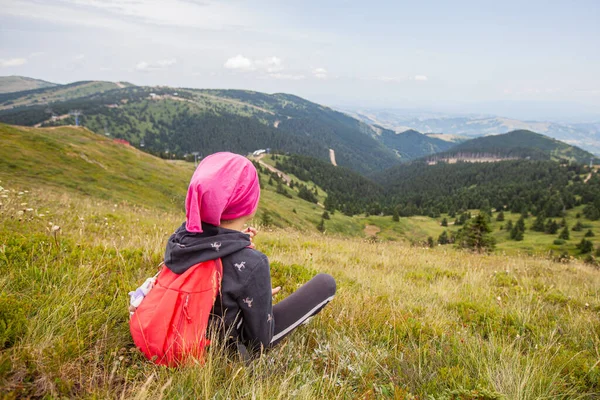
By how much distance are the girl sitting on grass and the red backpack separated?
10 cm

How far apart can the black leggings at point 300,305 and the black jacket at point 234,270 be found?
40cm

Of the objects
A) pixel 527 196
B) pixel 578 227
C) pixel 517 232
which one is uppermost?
pixel 527 196

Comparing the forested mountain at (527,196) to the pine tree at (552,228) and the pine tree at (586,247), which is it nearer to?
the pine tree at (552,228)

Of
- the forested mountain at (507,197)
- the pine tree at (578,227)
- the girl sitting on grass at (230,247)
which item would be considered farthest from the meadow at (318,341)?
the pine tree at (578,227)

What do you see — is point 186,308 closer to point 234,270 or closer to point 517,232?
point 234,270

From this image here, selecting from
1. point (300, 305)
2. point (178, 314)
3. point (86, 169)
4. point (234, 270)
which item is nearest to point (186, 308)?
point (178, 314)

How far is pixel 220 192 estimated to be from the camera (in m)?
2.44

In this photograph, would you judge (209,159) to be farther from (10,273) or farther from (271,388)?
(10,273)

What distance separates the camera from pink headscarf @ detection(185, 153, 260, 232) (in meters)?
2.38

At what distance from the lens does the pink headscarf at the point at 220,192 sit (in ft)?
7.79

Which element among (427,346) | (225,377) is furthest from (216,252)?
(427,346)

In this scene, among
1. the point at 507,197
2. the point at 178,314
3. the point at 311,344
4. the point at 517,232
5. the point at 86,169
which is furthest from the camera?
the point at 507,197

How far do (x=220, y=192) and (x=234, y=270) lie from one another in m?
0.66

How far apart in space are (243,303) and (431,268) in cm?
626
